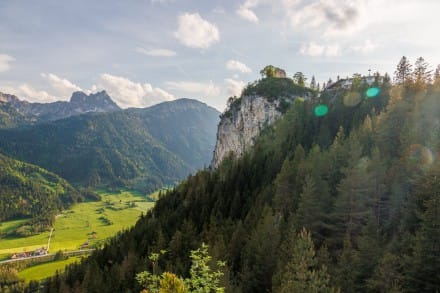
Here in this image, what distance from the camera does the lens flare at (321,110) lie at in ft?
438

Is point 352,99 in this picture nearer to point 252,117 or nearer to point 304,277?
point 252,117

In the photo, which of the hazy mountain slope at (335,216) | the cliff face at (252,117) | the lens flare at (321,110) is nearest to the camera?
the hazy mountain slope at (335,216)

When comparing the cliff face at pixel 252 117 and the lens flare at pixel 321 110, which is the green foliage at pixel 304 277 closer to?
the lens flare at pixel 321 110

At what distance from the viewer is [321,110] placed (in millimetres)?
135875

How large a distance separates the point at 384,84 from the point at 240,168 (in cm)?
6245

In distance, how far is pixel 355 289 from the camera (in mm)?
38969

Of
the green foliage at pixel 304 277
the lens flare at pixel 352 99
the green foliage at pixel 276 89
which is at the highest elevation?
the green foliage at pixel 276 89

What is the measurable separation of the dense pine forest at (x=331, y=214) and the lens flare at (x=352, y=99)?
0.42 m

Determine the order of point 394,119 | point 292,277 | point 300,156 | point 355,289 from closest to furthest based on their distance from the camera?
point 292,277 < point 355,289 < point 394,119 < point 300,156

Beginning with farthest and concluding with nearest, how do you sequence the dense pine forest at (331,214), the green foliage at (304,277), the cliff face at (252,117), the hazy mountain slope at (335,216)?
the cliff face at (252,117) → the hazy mountain slope at (335,216) → the dense pine forest at (331,214) → the green foliage at (304,277)

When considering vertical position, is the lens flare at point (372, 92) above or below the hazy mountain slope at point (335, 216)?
above

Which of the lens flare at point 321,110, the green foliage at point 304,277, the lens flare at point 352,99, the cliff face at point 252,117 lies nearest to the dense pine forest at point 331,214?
the green foliage at point 304,277

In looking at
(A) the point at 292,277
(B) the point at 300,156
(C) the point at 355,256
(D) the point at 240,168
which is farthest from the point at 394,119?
(D) the point at 240,168

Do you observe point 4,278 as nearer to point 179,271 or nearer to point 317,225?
point 179,271
